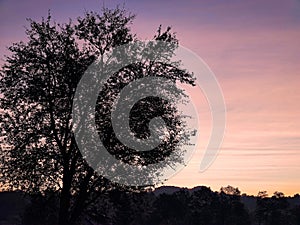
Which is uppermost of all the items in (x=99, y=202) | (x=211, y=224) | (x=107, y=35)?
(x=211, y=224)

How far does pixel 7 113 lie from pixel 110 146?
22.2 feet

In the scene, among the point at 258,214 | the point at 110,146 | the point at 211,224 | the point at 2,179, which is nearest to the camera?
the point at 110,146

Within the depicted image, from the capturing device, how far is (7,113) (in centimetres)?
2842

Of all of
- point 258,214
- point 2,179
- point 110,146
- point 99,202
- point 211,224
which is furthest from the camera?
point 258,214

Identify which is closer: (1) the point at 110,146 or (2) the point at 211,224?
(1) the point at 110,146

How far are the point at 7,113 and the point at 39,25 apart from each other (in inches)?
234

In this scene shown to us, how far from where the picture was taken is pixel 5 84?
2867 cm

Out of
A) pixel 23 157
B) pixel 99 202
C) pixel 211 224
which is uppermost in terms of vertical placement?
pixel 211 224

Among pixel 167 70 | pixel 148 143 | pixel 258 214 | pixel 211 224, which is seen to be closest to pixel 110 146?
pixel 148 143

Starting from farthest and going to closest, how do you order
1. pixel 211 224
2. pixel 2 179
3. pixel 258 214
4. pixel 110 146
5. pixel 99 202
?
1. pixel 258 214
2. pixel 211 224
3. pixel 99 202
4. pixel 2 179
5. pixel 110 146

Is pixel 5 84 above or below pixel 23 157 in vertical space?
above

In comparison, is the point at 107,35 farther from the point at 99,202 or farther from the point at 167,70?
the point at 99,202

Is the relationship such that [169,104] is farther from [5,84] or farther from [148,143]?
[5,84]

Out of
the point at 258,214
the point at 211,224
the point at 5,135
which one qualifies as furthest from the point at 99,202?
the point at 258,214
